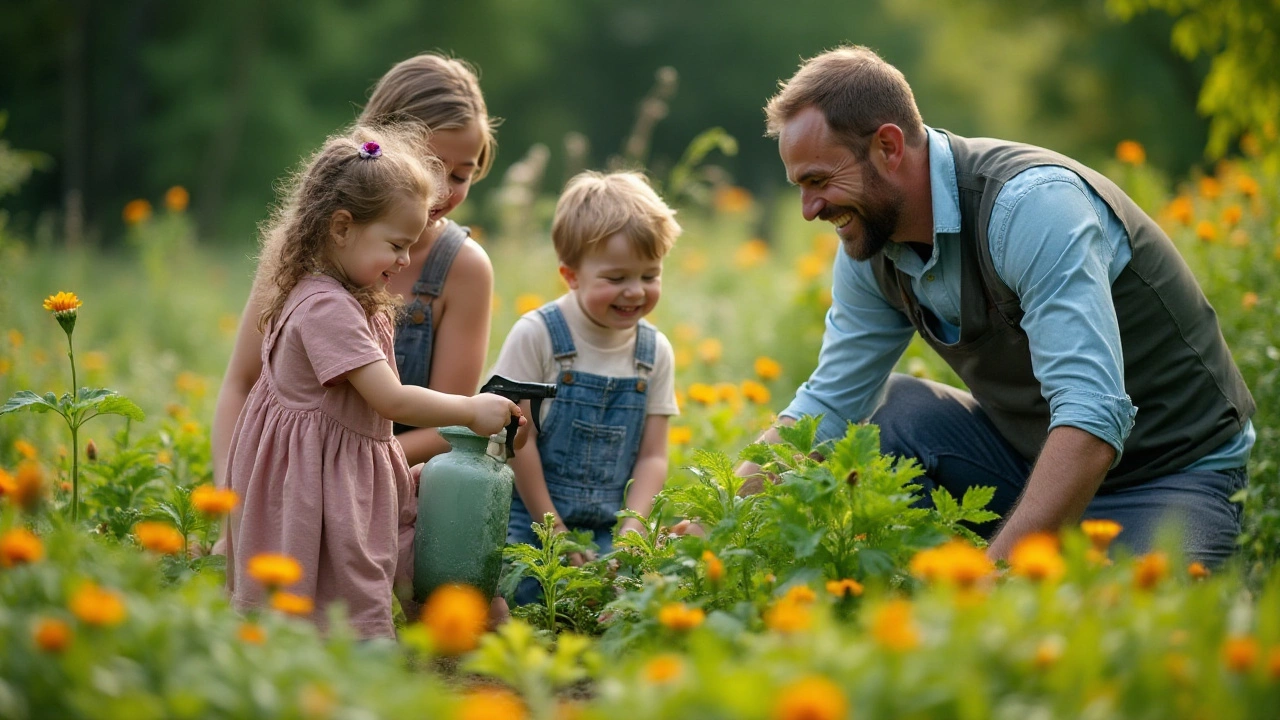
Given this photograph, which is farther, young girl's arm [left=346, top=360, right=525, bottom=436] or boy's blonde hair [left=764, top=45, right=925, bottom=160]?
boy's blonde hair [left=764, top=45, right=925, bottom=160]

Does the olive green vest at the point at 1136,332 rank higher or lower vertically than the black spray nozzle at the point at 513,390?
A: higher

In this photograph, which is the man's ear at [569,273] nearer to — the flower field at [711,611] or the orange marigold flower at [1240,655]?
the flower field at [711,611]

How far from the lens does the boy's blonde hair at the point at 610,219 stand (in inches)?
123

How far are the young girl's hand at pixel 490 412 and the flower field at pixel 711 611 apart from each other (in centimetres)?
30

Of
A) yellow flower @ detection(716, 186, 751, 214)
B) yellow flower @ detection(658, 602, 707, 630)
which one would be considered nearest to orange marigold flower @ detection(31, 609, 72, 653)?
yellow flower @ detection(658, 602, 707, 630)

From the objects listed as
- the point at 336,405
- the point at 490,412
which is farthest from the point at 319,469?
the point at 490,412

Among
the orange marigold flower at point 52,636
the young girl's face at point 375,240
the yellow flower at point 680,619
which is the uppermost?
the young girl's face at point 375,240

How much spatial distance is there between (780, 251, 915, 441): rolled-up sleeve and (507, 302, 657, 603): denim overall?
48cm

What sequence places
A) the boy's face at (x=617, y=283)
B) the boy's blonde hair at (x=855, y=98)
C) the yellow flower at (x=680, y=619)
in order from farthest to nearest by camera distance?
the boy's face at (x=617, y=283) < the boy's blonde hair at (x=855, y=98) < the yellow flower at (x=680, y=619)

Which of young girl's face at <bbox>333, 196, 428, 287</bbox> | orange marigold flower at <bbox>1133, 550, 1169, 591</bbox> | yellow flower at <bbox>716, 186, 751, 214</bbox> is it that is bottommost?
orange marigold flower at <bbox>1133, 550, 1169, 591</bbox>

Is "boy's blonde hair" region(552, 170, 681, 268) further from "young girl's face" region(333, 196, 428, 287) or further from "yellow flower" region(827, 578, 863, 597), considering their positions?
"yellow flower" region(827, 578, 863, 597)

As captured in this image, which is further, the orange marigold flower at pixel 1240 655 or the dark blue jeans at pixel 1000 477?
the dark blue jeans at pixel 1000 477

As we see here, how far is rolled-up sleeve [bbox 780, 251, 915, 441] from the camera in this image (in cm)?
330

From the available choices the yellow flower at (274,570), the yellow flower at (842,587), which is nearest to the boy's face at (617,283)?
the yellow flower at (842,587)
